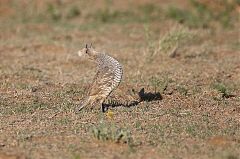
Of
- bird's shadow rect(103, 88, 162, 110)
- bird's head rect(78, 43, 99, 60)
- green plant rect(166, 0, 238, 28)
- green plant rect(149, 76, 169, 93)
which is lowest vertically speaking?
bird's shadow rect(103, 88, 162, 110)

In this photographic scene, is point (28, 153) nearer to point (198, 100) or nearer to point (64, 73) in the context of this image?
point (198, 100)

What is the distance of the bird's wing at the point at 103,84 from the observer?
29.9 feet

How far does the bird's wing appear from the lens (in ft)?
29.9

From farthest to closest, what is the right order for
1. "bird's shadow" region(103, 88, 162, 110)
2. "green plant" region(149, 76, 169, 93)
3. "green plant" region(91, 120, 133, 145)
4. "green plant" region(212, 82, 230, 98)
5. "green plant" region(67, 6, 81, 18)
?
1. "green plant" region(67, 6, 81, 18)
2. "green plant" region(149, 76, 169, 93)
3. "green plant" region(212, 82, 230, 98)
4. "bird's shadow" region(103, 88, 162, 110)
5. "green plant" region(91, 120, 133, 145)

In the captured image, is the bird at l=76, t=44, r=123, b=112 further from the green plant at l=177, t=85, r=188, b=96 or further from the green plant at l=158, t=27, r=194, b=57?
→ the green plant at l=158, t=27, r=194, b=57

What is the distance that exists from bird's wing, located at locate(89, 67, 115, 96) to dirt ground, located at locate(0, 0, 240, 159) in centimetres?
30

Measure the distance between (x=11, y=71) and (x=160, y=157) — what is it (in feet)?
18.7

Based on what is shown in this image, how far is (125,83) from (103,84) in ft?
8.89

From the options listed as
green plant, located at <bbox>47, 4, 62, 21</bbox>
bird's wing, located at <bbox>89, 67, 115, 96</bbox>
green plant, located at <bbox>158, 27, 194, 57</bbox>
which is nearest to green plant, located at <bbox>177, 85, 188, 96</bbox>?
bird's wing, located at <bbox>89, 67, 115, 96</bbox>

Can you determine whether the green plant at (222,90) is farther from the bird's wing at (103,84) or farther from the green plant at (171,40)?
the green plant at (171,40)

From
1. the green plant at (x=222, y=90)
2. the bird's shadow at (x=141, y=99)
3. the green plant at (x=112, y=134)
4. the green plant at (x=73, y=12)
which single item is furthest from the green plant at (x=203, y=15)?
the green plant at (x=112, y=134)

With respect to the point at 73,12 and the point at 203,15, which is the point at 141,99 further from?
the point at 73,12

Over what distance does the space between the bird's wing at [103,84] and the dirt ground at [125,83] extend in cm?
30

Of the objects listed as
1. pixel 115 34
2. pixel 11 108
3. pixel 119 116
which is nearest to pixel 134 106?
pixel 119 116
